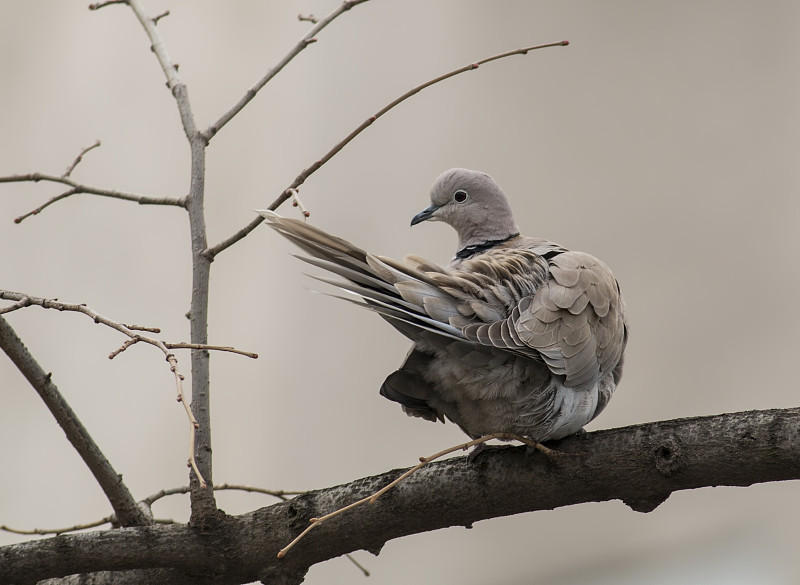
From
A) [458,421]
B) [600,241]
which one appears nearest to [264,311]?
[600,241]

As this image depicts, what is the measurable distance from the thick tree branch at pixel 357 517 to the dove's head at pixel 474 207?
56 cm

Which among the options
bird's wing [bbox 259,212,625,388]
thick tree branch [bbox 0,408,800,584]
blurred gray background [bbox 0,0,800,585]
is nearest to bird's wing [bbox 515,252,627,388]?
bird's wing [bbox 259,212,625,388]

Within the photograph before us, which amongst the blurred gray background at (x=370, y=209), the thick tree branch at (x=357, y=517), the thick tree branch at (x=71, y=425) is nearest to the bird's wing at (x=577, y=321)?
the thick tree branch at (x=357, y=517)

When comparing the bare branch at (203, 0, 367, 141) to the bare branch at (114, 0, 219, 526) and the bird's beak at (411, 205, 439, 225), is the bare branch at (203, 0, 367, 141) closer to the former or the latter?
the bare branch at (114, 0, 219, 526)

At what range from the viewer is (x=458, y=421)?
133 centimetres

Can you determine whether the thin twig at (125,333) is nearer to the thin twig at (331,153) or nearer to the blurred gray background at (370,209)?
the thin twig at (331,153)

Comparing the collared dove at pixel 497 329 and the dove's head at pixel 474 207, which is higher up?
the dove's head at pixel 474 207

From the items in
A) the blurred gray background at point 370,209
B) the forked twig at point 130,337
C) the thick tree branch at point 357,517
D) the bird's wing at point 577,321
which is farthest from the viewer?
the blurred gray background at point 370,209

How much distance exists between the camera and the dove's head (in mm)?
1650

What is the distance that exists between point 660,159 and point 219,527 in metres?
2.45

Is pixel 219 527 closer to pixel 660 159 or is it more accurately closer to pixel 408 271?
pixel 408 271

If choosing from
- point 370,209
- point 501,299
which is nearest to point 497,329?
point 501,299

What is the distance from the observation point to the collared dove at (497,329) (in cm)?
111

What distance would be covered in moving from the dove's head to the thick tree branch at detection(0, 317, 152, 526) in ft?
2.46
